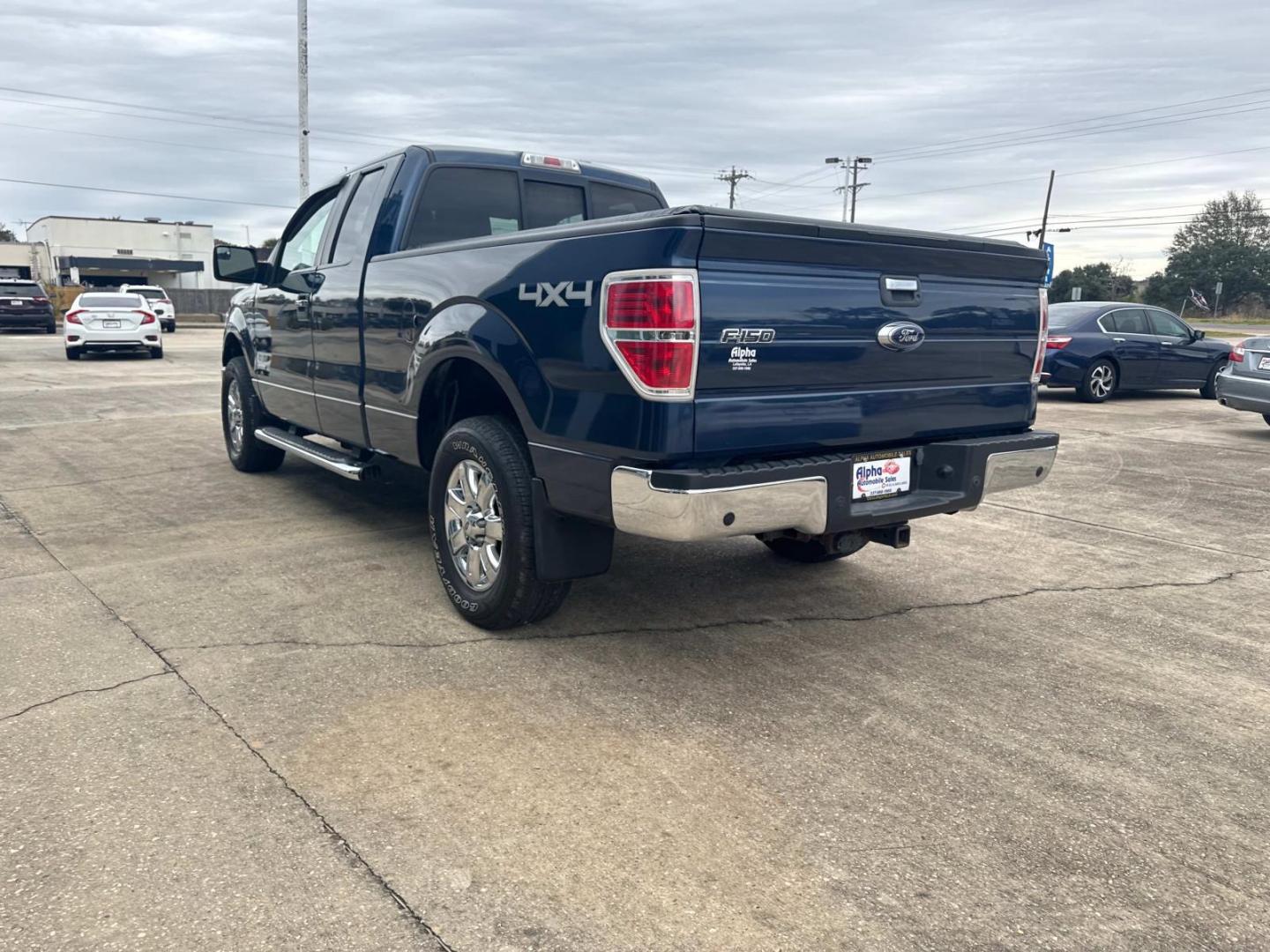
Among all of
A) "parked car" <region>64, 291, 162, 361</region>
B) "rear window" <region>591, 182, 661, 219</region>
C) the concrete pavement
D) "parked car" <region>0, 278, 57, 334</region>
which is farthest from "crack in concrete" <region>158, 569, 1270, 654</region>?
"parked car" <region>0, 278, 57, 334</region>

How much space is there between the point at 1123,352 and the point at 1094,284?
6629 centimetres

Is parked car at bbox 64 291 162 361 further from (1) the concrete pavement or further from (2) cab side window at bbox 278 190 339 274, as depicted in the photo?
(1) the concrete pavement

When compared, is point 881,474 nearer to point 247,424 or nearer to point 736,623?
point 736,623

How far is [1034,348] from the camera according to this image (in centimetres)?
450

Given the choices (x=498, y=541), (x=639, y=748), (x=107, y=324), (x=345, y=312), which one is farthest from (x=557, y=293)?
(x=107, y=324)

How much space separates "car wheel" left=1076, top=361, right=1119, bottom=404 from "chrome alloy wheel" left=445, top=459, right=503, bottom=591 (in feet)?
39.6

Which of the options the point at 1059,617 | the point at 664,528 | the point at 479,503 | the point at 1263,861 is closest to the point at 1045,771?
the point at 1263,861

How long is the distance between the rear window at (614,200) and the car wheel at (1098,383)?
32.9 ft

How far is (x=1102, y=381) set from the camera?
14273 mm

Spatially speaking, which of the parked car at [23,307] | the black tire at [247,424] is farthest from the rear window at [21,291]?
the black tire at [247,424]

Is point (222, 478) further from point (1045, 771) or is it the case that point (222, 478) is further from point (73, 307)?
point (73, 307)

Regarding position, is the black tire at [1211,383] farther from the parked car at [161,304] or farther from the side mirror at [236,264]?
the parked car at [161,304]

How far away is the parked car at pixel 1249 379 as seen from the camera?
35.3ft

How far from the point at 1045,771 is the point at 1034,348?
6.83ft
